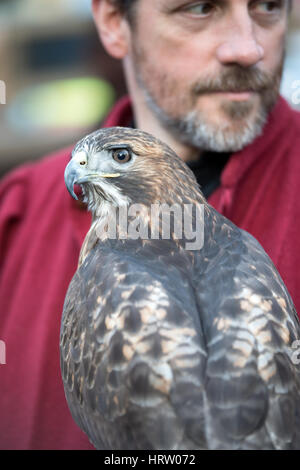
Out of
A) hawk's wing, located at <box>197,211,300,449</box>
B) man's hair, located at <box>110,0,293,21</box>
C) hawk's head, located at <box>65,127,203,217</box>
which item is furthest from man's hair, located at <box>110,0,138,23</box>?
hawk's wing, located at <box>197,211,300,449</box>

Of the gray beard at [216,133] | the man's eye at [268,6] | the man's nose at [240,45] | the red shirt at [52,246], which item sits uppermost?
the man's eye at [268,6]

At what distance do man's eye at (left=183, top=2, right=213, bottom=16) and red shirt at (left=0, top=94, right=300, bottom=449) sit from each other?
50 cm

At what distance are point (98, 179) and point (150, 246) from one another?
0.75 feet

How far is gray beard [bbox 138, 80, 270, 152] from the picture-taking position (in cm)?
211

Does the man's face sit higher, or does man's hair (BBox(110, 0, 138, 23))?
man's hair (BBox(110, 0, 138, 23))

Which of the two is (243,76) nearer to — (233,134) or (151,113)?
(233,134)

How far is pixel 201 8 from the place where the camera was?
207 centimetres

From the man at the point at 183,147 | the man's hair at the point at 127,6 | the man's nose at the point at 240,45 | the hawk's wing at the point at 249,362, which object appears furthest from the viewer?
the man's hair at the point at 127,6

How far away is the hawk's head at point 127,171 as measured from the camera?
157cm

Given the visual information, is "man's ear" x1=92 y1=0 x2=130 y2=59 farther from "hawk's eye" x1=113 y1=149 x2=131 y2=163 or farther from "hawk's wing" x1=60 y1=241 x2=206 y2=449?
Answer: "hawk's wing" x1=60 y1=241 x2=206 y2=449

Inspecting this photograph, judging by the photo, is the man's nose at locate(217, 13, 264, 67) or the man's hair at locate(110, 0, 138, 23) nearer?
the man's nose at locate(217, 13, 264, 67)

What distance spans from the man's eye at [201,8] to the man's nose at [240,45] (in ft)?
0.40

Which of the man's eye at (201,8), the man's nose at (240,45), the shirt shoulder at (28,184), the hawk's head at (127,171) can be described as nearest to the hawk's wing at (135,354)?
the hawk's head at (127,171)

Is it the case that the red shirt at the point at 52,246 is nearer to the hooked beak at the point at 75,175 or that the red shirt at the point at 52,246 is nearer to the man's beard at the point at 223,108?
the man's beard at the point at 223,108
